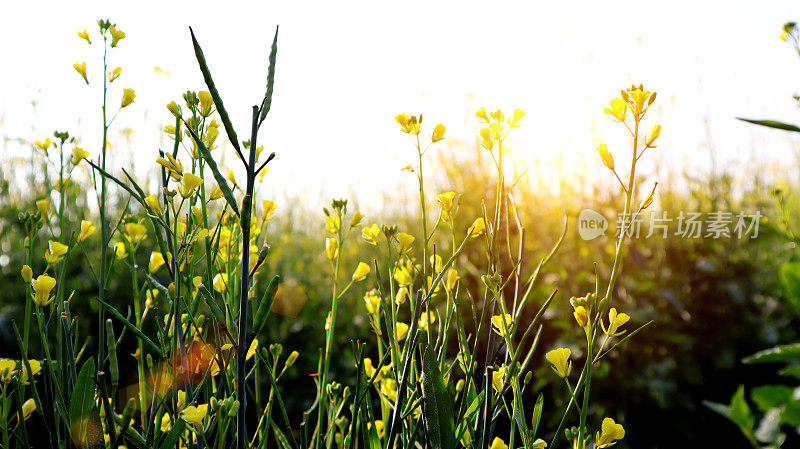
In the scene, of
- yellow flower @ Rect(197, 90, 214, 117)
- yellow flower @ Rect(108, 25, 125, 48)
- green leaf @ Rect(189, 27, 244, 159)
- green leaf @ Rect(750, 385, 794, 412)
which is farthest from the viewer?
green leaf @ Rect(750, 385, 794, 412)

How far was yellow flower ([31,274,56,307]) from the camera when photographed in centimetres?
85

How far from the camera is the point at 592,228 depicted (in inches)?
115

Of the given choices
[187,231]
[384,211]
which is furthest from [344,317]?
[384,211]

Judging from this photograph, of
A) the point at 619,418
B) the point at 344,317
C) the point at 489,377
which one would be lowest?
the point at 619,418

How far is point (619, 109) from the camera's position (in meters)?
0.76

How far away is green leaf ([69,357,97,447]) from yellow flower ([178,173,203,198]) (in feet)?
0.86

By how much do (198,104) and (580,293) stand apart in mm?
2151

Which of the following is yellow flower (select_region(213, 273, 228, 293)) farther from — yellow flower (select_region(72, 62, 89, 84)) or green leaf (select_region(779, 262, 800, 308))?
green leaf (select_region(779, 262, 800, 308))

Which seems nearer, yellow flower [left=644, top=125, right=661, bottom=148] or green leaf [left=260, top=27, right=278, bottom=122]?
green leaf [left=260, top=27, right=278, bottom=122]

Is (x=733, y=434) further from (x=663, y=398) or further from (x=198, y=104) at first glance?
(x=198, y=104)

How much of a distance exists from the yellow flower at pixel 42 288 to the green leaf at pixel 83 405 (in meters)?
0.14

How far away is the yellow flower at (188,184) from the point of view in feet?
2.48

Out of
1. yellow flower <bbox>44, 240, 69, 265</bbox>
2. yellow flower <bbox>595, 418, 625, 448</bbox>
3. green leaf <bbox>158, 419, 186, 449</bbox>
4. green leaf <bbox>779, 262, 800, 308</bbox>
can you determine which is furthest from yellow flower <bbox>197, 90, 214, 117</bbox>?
green leaf <bbox>779, 262, 800, 308</bbox>

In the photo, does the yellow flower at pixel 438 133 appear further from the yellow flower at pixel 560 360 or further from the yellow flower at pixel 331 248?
the yellow flower at pixel 560 360
